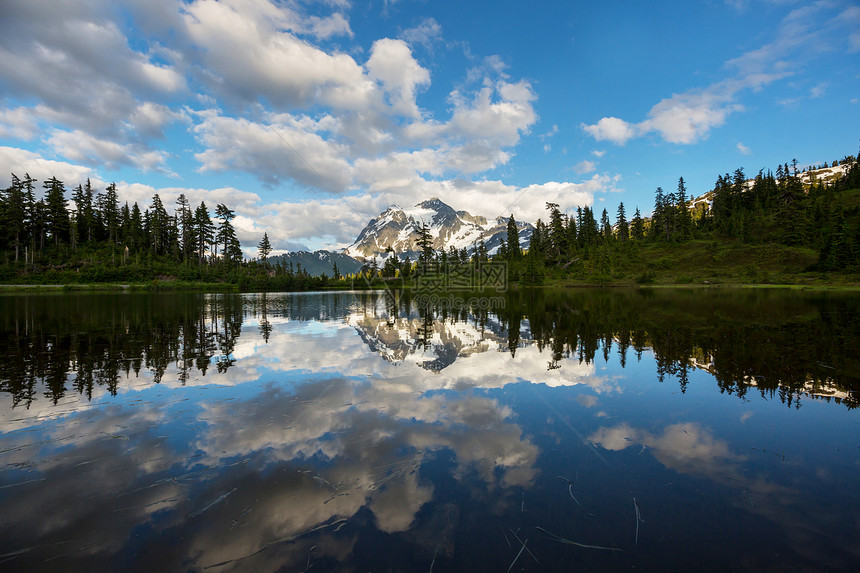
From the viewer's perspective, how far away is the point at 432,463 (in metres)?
6.92

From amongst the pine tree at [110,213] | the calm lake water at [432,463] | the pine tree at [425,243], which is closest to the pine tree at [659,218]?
the pine tree at [425,243]

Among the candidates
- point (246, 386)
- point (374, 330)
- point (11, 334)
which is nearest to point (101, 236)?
point (11, 334)

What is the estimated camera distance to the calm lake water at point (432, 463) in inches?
183

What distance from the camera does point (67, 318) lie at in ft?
97.6

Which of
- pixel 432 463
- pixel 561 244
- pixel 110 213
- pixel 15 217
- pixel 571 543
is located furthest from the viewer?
pixel 561 244

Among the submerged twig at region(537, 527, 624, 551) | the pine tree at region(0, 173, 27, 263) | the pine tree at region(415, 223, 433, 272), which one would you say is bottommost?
the submerged twig at region(537, 527, 624, 551)

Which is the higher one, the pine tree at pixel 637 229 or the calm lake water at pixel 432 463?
the pine tree at pixel 637 229

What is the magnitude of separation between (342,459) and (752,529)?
6.72 meters

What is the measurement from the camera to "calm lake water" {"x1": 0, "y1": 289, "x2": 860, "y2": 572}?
4660 millimetres

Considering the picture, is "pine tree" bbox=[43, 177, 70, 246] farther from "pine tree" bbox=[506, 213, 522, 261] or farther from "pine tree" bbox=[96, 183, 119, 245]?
"pine tree" bbox=[506, 213, 522, 261]

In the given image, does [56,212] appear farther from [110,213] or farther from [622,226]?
[622,226]

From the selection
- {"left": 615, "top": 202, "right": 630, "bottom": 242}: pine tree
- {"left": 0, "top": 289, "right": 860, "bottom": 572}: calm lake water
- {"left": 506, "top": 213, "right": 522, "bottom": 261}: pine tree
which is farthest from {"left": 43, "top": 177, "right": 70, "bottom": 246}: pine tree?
{"left": 615, "top": 202, "right": 630, "bottom": 242}: pine tree

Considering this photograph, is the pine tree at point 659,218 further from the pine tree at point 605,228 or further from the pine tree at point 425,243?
the pine tree at point 425,243

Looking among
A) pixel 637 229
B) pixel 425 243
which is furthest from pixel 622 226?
pixel 425 243
